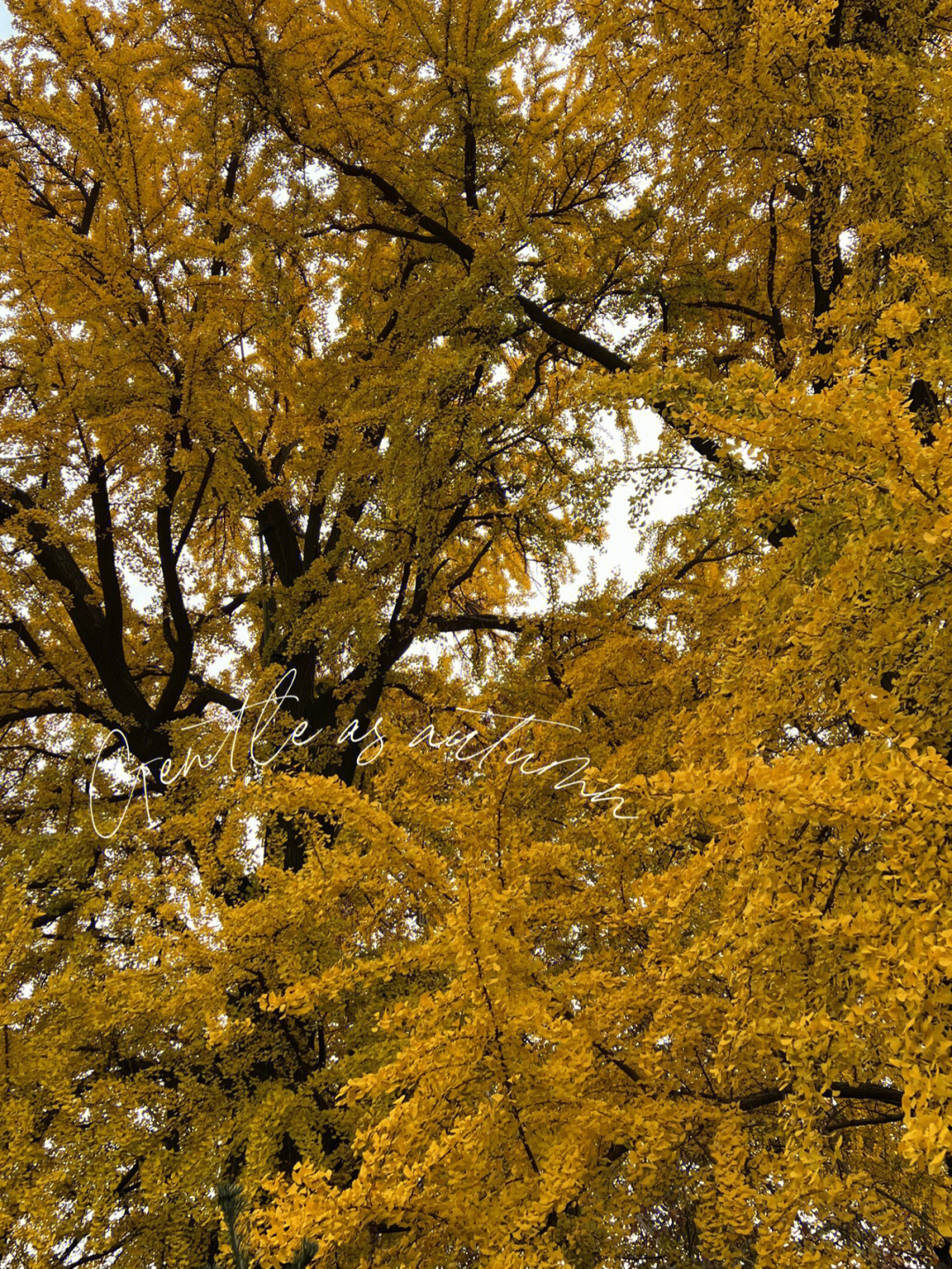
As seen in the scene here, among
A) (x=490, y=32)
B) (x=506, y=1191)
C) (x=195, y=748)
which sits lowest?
(x=506, y=1191)

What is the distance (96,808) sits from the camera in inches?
223

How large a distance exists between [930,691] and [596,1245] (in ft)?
7.92

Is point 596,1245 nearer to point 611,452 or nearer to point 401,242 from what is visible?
point 611,452

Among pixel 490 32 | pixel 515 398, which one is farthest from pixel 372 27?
pixel 515 398

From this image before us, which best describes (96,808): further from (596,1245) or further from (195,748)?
(596,1245)

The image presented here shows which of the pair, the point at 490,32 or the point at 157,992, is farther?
the point at 490,32

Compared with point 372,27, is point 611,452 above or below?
below

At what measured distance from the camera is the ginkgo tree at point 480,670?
2.26 metres

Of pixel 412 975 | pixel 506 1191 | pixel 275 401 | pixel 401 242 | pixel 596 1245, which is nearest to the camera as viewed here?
pixel 506 1191

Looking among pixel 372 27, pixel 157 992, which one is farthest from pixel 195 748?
pixel 372 27

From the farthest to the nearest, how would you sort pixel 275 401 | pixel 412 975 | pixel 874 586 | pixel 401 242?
pixel 275 401, pixel 401 242, pixel 412 975, pixel 874 586

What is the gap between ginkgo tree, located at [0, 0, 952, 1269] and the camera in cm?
226

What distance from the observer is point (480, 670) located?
7.55m

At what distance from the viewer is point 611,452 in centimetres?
573
